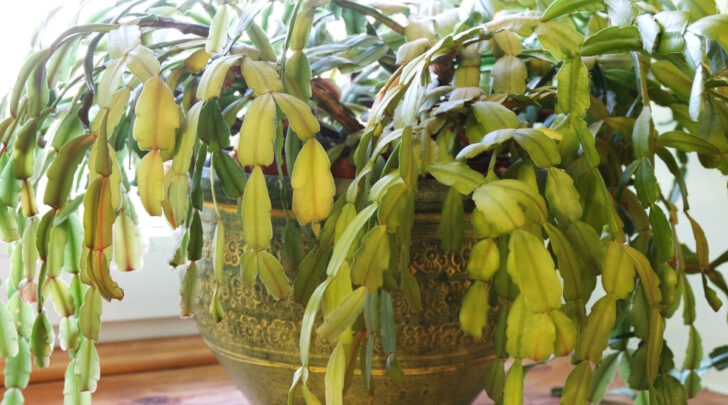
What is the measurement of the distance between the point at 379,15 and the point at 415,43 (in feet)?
0.31

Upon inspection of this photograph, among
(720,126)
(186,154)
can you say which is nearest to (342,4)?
(186,154)

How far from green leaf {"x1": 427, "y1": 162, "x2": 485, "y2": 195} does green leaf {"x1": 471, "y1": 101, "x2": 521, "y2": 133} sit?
2.1 inches

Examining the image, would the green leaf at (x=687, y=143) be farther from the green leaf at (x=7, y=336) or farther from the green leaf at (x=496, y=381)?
the green leaf at (x=7, y=336)

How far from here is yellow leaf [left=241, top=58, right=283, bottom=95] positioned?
1.70 ft

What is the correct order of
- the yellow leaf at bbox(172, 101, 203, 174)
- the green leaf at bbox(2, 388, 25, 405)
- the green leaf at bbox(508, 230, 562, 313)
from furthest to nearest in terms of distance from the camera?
the green leaf at bbox(2, 388, 25, 405) → the yellow leaf at bbox(172, 101, 203, 174) → the green leaf at bbox(508, 230, 562, 313)

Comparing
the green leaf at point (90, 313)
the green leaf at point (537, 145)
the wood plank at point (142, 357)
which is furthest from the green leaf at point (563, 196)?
the wood plank at point (142, 357)

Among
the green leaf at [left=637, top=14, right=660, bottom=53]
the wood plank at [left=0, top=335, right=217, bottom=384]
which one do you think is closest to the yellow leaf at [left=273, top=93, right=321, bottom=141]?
the green leaf at [left=637, top=14, right=660, bottom=53]

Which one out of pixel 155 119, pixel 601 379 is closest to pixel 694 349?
pixel 601 379

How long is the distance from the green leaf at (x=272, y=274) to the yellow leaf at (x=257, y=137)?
7 cm

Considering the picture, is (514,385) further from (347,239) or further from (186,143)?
(186,143)

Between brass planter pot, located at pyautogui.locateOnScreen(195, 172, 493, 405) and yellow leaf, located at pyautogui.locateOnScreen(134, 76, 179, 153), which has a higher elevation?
yellow leaf, located at pyautogui.locateOnScreen(134, 76, 179, 153)

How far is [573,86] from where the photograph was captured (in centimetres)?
50

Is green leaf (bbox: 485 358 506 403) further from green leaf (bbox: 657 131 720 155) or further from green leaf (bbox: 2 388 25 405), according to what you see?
green leaf (bbox: 2 388 25 405)

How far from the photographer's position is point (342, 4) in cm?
69
